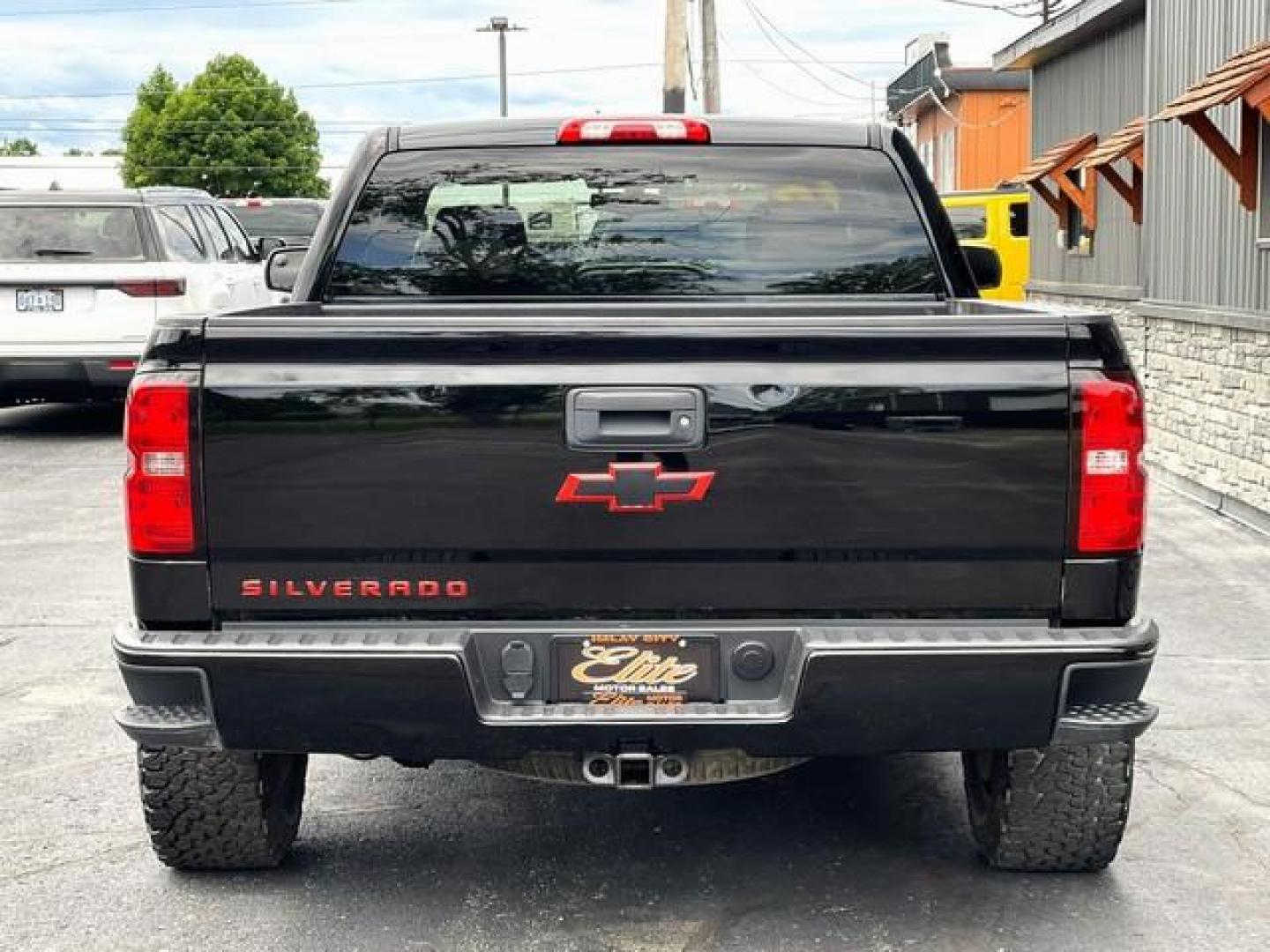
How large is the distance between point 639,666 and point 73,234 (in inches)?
484

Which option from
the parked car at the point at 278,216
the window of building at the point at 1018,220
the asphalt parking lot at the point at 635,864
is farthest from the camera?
the parked car at the point at 278,216

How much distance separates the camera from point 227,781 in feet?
14.8

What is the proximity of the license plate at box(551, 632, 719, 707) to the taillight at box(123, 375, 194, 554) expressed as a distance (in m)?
0.82

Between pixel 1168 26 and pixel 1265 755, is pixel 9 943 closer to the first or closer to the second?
pixel 1265 755

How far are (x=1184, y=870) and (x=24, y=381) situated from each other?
1204 centimetres

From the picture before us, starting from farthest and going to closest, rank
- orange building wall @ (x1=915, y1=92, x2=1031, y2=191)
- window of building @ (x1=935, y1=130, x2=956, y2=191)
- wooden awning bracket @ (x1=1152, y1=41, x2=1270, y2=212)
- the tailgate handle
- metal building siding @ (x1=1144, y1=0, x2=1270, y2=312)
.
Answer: window of building @ (x1=935, y1=130, x2=956, y2=191) → orange building wall @ (x1=915, y1=92, x2=1031, y2=191) → metal building siding @ (x1=1144, y1=0, x2=1270, y2=312) → wooden awning bracket @ (x1=1152, y1=41, x2=1270, y2=212) → the tailgate handle

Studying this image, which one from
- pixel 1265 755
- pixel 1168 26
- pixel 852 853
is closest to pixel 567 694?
pixel 852 853

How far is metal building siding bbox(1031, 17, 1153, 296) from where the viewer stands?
17.7 m

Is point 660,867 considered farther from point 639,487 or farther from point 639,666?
point 639,487

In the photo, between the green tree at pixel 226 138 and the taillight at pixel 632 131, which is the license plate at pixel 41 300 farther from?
the green tree at pixel 226 138

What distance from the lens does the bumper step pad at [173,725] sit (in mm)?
4105

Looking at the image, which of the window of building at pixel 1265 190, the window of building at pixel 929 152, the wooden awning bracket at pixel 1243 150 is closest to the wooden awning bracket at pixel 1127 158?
the window of building at pixel 1265 190

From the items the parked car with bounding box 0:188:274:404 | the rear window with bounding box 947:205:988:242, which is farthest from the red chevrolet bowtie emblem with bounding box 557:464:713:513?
the rear window with bounding box 947:205:988:242

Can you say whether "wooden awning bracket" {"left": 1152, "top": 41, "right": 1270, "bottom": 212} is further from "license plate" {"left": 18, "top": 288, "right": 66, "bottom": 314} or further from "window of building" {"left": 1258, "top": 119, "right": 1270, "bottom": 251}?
"license plate" {"left": 18, "top": 288, "right": 66, "bottom": 314}
